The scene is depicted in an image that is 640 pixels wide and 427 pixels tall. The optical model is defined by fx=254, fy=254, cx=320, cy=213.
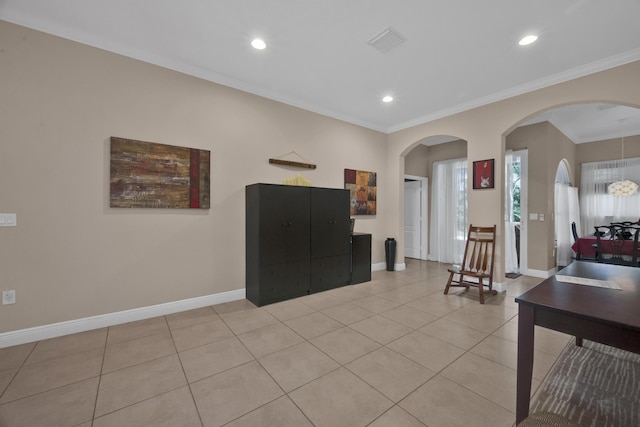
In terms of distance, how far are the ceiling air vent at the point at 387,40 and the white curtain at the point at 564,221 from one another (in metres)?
5.31

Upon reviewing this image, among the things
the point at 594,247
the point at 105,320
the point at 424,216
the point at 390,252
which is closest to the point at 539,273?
the point at 594,247

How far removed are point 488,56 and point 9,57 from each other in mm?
5025

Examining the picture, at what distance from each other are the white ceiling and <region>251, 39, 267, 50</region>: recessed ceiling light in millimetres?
65

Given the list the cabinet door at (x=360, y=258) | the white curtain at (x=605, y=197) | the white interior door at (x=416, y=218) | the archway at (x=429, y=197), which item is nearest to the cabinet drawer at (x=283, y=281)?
the cabinet door at (x=360, y=258)

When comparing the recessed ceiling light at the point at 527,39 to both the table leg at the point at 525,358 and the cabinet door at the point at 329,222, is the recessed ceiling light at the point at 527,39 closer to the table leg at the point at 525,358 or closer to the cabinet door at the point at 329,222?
the cabinet door at the point at 329,222

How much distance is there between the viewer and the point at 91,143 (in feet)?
8.99

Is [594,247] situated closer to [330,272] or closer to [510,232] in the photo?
[510,232]

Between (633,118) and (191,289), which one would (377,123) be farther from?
(633,118)

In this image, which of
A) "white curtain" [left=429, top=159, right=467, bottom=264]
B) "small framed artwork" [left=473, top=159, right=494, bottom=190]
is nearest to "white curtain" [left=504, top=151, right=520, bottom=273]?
"white curtain" [left=429, top=159, right=467, bottom=264]

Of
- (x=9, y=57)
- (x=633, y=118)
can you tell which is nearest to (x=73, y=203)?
(x=9, y=57)

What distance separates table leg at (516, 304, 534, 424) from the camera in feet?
4.84

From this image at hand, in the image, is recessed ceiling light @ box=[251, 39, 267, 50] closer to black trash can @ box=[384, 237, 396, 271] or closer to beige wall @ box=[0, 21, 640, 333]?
beige wall @ box=[0, 21, 640, 333]

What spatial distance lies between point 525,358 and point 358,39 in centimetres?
314

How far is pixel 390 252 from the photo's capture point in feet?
17.7
